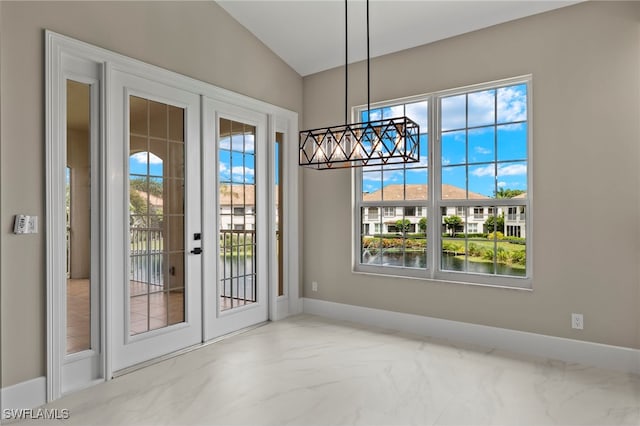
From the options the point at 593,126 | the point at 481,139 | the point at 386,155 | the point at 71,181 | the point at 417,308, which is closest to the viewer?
the point at 386,155

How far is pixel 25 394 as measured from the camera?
8.33 feet

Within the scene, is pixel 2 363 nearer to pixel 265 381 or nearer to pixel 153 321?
pixel 153 321

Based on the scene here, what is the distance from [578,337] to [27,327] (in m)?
4.08

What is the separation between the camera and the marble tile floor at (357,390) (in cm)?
245

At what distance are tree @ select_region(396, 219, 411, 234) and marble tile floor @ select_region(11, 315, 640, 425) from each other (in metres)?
1.18

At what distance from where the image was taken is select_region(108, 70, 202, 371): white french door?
3.12 m

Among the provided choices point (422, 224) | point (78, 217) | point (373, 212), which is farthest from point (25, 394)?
point (422, 224)

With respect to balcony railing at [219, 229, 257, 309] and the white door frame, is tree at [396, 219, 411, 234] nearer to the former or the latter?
balcony railing at [219, 229, 257, 309]

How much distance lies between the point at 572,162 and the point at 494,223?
2.69 ft

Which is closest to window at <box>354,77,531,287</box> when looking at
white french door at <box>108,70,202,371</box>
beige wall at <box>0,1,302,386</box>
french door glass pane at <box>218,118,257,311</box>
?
french door glass pane at <box>218,118,257,311</box>

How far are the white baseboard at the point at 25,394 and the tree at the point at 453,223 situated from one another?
3.52 metres

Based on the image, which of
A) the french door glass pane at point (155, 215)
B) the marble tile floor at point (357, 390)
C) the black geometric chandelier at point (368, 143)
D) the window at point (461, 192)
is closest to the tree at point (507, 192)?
the window at point (461, 192)

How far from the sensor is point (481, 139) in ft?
12.6

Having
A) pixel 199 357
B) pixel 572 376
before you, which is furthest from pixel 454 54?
pixel 199 357
